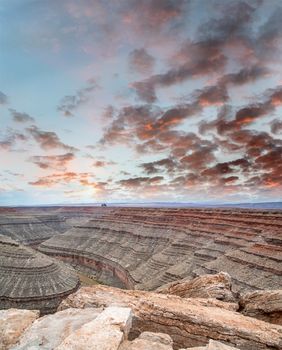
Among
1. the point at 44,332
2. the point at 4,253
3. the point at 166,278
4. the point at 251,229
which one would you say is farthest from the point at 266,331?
the point at 251,229

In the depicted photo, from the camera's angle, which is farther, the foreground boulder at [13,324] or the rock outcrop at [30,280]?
the rock outcrop at [30,280]

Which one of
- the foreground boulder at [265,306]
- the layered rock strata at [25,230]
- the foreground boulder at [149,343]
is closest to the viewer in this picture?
the foreground boulder at [149,343]

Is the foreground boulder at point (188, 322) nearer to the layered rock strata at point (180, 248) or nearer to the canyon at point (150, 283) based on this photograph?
the canyon at point (150, 283)

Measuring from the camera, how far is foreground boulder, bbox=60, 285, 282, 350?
9.48 metres

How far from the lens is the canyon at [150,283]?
9.17 meters

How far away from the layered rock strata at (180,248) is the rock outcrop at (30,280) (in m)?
12.8

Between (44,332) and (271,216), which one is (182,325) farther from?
(271,216)

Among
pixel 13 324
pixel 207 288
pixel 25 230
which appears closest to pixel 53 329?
pixel 13 324

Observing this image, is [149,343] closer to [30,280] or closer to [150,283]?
[30,280]

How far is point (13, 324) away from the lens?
392 inches

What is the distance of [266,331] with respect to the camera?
32.1 feet

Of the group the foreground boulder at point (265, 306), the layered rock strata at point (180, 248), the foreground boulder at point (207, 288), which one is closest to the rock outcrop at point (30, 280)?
the layered rock strata at point (180, 248)

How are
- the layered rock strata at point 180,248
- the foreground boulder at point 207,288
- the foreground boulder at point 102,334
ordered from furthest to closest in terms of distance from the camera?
the layered rock strata at point 180,248 < the foreground boulder at point 207,288 < the foreground boulder at point 102,334

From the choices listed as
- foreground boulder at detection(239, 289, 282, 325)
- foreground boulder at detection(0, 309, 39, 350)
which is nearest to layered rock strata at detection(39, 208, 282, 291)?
foreground boulder at detection(239, 289, 282, 325)
